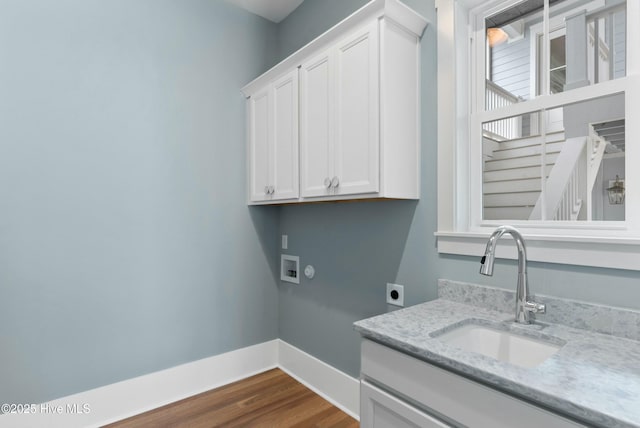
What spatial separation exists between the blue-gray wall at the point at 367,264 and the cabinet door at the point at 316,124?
1.07 ft

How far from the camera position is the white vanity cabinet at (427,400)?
2.83 ft

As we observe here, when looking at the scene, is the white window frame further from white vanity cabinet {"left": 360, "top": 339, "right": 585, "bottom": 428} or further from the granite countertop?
white vanity cabinet {"left": 360, "top": 339, "right": 585, "bottom": 428}

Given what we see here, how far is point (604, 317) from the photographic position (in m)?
1.17

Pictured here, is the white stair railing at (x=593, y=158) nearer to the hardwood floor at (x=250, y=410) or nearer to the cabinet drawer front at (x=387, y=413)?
the cabinet drawer front at (x=387, y=413)

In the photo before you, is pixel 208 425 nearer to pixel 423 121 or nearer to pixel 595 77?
pixel 423 121

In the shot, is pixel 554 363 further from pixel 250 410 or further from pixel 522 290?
pixel 250 410

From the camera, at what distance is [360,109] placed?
168 centimetres

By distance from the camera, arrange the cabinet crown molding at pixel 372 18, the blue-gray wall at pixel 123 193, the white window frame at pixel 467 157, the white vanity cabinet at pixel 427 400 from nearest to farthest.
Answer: the white vanity cabinet at pixel 427 400, the white window frame at pixel 467 157, the cabinet crown molding at pixel 372 18, the blue-gray wall at pixel 123 193

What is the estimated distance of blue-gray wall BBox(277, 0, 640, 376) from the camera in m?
1.32

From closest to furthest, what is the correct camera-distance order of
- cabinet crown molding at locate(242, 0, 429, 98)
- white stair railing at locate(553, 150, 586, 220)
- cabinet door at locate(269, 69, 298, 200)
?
white stair railing at locate(553, 150, 586, 220) → cabinet crown molding at locate(242, 0, 429, 98) → cabinet door at locate(269, 69, 298, 200)

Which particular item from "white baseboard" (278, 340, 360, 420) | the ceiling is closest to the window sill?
"white baseboard" (278, 340, 360, 420)

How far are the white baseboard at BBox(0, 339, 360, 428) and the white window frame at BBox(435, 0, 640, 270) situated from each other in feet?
3.83

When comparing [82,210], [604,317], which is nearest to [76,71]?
[82,210]

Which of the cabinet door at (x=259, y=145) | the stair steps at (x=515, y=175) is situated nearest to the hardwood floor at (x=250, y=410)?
the cabinet door at (x=259, y=145)
